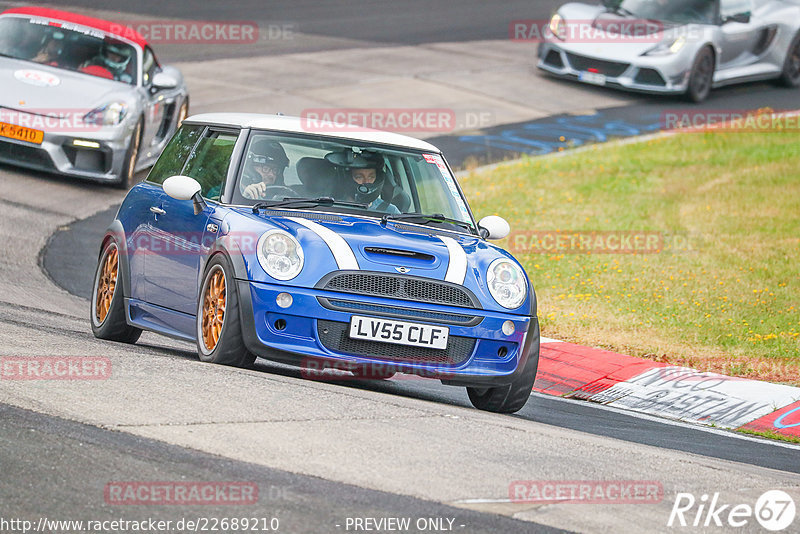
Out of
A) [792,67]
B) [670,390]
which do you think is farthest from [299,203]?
[792,67]

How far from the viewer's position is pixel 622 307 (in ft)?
41.3

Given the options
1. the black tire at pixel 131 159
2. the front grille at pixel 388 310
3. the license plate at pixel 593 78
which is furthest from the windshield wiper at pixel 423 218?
the license plate at pixel 593 78

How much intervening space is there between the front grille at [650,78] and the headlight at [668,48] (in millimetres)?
296

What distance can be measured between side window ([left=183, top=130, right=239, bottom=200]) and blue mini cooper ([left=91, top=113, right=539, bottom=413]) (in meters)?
0.01

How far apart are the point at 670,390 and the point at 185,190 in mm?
3994

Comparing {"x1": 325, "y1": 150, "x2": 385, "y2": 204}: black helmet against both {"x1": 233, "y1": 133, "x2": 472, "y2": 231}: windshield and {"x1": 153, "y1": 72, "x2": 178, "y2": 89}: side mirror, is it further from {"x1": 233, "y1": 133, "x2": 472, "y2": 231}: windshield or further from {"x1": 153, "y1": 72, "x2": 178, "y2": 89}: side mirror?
{"x1": 153, "y1": 72, "x2": 178, "y2": 89}: side mirror

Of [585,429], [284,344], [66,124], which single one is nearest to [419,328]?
[284,344]

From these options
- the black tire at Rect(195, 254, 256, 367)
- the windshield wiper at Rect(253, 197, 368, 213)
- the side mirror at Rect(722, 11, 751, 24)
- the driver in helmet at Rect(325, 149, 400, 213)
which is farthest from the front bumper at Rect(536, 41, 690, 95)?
the black tire at Rect(195, 254, 256, 367)

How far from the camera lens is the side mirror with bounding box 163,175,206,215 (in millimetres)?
8266

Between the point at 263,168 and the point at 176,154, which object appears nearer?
the point at 263,168

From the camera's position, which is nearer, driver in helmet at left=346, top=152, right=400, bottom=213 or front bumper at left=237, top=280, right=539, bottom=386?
front bumper at left=237, top=280, right=539, bottom=386

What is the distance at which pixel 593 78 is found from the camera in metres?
22.9

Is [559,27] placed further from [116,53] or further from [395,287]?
[395,287]

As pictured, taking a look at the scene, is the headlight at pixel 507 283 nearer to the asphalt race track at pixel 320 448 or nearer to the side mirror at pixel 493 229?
the asphalt race track at pixel 320 448
